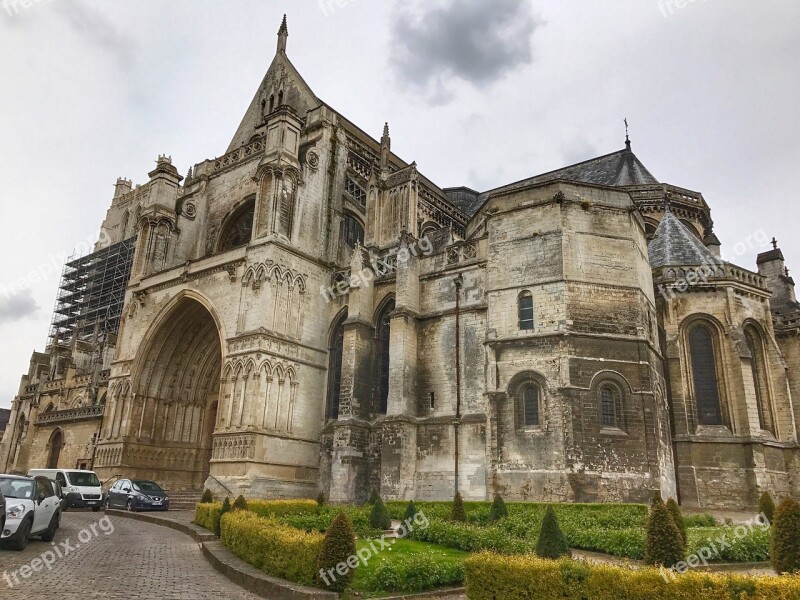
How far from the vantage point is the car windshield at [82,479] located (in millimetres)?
21500

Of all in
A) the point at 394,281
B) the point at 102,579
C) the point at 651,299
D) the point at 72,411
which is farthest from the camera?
the point at 72,411

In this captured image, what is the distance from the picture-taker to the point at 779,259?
2742cm

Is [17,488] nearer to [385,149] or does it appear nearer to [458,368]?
[458,368]

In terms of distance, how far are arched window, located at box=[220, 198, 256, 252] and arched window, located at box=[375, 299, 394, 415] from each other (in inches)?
349

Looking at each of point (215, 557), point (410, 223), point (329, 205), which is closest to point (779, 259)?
point (410, 223)

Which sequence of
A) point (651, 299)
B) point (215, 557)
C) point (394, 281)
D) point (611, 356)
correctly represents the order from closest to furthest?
point (215, 557)
point (611, 356)
point (651, 299)
point (394, 281)

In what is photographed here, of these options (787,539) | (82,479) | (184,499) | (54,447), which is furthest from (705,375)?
(54,447)

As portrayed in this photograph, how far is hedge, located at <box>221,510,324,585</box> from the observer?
28.6 feet

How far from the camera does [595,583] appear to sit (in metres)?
6.66

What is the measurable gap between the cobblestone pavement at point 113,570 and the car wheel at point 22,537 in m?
0.14

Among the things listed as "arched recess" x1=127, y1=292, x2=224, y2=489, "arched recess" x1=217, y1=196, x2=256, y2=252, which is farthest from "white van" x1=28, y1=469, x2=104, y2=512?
"arched recess" x1=217, y1=196, x2=256, y2=252

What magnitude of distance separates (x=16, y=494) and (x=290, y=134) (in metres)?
18.2

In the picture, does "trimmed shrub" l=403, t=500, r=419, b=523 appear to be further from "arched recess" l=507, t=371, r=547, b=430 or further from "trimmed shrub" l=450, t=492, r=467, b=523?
"arched recess" l=507, t=371, r=547, b=430

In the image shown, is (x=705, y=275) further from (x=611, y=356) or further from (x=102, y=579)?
(x=102, y=579)
